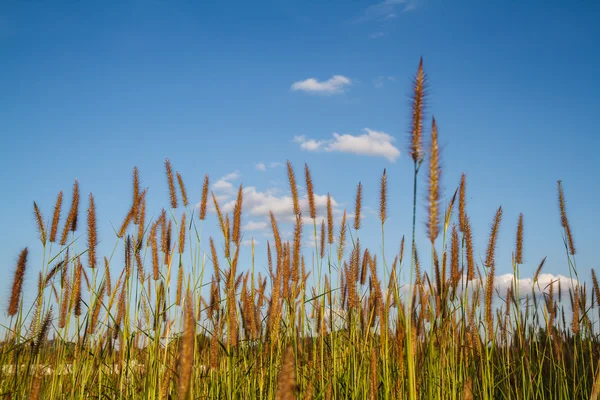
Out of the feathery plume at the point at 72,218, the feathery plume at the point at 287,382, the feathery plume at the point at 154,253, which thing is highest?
the feathery plume at the point at 72,218

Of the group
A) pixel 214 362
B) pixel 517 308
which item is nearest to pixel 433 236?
pixel 214 362

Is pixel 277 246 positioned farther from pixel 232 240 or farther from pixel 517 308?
pixel 517 308

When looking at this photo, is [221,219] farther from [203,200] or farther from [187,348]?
[187,348]

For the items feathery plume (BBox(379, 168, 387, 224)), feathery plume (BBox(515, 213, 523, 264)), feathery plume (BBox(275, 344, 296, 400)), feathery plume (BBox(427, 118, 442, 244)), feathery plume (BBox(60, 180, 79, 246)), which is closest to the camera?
feathery plume (BBox(275, 344, 296, 400))

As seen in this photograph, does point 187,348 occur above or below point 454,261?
below

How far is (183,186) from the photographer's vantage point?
435 centimetres

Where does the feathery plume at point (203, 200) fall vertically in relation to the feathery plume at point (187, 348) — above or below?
above

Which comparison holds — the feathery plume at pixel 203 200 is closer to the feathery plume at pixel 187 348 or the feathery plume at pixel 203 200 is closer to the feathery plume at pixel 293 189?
the feathery plume at pixel 293 189

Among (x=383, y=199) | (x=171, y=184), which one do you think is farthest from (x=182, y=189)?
(x=383, y=199)

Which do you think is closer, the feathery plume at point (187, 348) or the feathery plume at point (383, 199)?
the feathery plume at point (187, 348)

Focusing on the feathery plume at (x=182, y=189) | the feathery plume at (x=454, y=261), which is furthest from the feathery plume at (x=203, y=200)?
the feathery plume at (x=454, y=261)

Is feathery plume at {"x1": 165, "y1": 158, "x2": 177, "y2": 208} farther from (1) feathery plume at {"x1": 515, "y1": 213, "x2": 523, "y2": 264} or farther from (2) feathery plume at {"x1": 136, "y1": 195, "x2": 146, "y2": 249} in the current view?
(1) feathery plume at {"x1": 515, "y1": 213, "x2": 523, "y2": 264}

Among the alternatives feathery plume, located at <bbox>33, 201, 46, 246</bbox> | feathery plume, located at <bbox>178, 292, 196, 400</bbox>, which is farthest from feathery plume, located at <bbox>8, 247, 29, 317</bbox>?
feathery plume, located at <bbox>178, 292, 196, 400</bbox>

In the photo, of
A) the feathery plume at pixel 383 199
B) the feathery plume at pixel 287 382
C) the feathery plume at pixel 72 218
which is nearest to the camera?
the feathery plume at pixel 287 382
